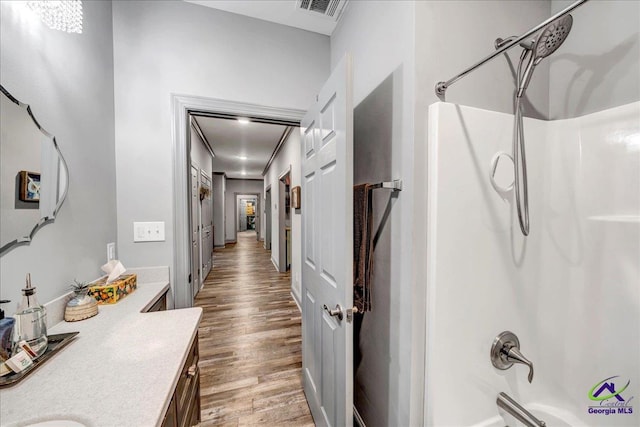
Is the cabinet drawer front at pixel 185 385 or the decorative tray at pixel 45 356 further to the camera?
the cabinet drawer front at pixel 185 385

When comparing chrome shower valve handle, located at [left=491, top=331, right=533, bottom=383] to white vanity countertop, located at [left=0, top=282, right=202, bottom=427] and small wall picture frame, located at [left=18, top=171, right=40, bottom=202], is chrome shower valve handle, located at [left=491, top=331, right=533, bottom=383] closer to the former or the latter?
white vanity countertop, located at [left=0, top=282, right=202, bottom=427]

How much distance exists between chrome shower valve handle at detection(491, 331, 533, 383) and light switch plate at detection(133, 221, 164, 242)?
1.95m

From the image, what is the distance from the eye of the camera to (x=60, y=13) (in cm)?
101

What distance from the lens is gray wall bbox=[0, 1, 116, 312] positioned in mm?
857

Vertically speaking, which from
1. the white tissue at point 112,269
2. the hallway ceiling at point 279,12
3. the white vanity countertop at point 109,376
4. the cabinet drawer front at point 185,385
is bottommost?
the cabinet drawer front at point 185,385

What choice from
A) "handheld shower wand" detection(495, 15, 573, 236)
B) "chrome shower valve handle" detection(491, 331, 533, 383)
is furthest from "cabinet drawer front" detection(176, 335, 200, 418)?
"handheld shower wand" detection(495, 15, 573, 236)

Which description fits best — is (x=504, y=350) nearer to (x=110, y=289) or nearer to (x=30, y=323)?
(x=30, y=323)

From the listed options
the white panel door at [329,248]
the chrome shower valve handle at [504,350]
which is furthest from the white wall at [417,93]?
the chrome shower valve handle at [504,350]

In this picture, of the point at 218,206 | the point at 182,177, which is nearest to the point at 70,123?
the point at 182,177

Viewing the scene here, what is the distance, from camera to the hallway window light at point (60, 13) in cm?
94

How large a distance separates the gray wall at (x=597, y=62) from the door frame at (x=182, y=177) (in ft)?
5.87

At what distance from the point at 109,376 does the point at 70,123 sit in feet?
3.93

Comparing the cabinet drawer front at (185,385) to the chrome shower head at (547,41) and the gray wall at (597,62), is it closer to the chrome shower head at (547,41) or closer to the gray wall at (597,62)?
the chrome shower head at (547,41)

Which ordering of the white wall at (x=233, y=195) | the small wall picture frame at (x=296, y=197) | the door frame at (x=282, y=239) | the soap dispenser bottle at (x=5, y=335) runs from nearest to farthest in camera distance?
the soap dispenser bottle at (x=5, y=335)
the small wall picture frame at (x=296, y=197)
the door frame at (x=282, y=239)
the white wall at (x=233, y=195)
